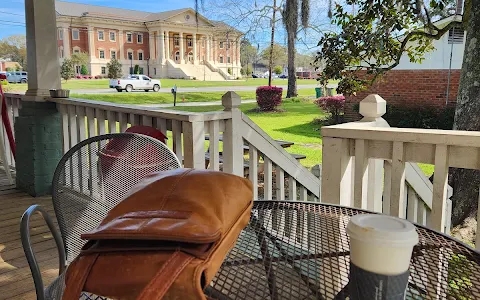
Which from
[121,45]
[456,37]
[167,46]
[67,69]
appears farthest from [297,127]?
[121,45]

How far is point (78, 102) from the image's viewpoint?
9.95ft

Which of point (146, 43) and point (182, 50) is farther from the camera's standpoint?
point (182, 50)

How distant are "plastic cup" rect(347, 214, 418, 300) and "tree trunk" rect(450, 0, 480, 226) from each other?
12.0 ft

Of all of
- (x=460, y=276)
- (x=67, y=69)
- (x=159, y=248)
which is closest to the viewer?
(x=159, y=248)

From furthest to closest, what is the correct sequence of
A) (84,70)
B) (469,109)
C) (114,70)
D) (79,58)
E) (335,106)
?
(84,70)
(79,58)
(114,70)
(335,106)
(469,109)

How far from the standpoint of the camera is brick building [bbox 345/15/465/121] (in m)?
9.91

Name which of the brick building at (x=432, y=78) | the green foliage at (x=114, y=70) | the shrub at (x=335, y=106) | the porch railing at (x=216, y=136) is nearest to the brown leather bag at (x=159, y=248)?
the porch railing at (x=216, y=136)

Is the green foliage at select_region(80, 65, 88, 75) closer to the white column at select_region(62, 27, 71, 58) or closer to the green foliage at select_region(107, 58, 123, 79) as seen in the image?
the white column at select_region(62, 27, 71, 58)

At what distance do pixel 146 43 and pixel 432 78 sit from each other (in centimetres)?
2795

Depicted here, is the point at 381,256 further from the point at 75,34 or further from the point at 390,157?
the point at 75,34

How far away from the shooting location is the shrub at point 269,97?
13.6 m

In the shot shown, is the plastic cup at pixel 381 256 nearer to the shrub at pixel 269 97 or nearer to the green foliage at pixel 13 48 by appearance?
the shrub at pixel 269 97

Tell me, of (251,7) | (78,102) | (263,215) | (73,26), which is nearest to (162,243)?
(263,215)

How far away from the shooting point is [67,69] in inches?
1038
